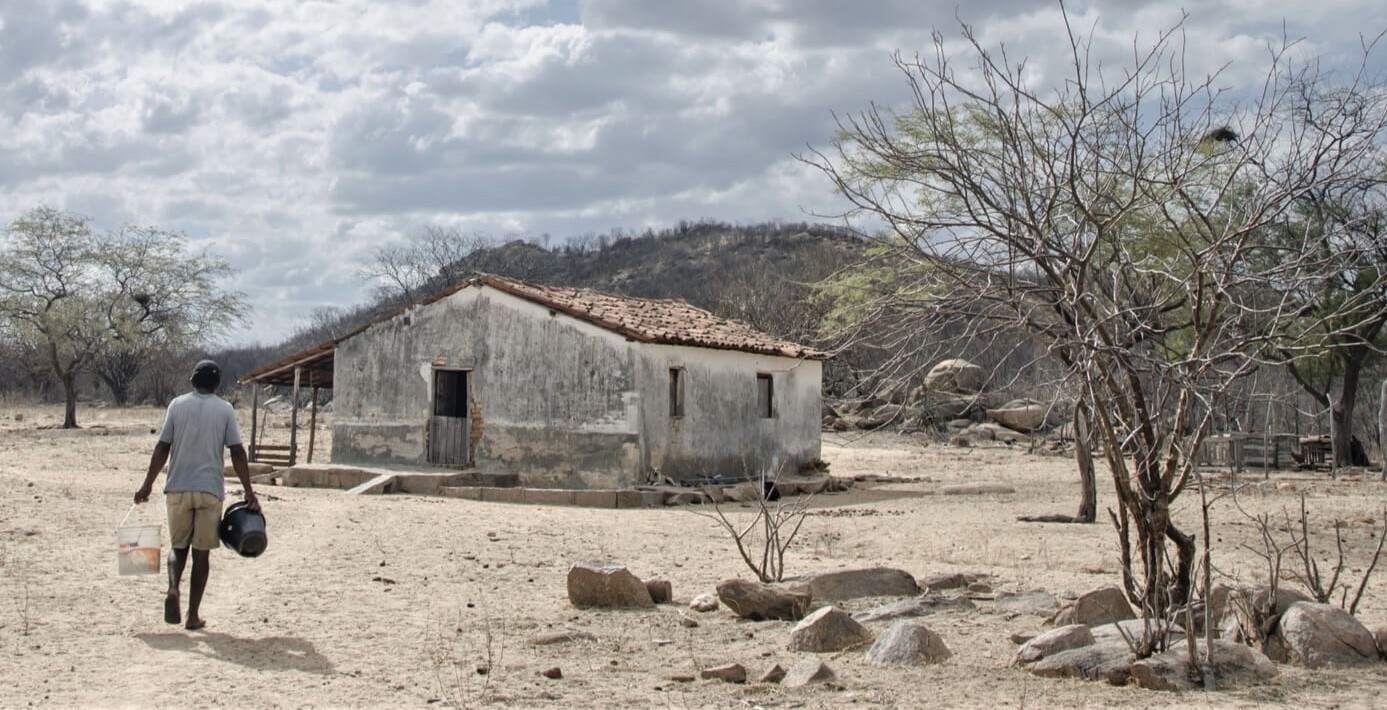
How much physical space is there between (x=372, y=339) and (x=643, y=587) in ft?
49.6

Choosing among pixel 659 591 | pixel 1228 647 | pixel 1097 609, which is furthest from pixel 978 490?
pixel 1228 647

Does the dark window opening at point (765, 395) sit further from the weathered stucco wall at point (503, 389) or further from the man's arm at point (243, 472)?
the man's arm at point (243, 472)

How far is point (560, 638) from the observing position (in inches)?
306

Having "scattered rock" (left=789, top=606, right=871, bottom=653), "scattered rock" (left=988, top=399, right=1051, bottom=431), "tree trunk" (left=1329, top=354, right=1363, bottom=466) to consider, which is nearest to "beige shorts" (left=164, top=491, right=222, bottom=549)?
"scattered rock" (left=789, top=606, right=871, bottom=653)

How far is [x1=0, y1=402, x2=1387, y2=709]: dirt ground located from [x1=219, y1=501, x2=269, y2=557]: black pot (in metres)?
0.56

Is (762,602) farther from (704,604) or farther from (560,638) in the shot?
(560,638)

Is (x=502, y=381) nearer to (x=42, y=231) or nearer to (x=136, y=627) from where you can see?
(x=136, y=627)

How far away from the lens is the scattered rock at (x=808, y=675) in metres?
6.49

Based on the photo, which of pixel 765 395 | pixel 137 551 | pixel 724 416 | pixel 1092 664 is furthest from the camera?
pixel 765 395

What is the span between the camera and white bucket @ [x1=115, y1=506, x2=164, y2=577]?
7.80 m

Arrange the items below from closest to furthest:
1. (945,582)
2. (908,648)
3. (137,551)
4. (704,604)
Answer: (908,648), (137,551), (704,604), (945,582)

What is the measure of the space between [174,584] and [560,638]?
242 cm

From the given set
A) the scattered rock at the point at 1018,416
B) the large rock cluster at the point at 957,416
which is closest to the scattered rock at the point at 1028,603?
the large rock cluster at the point at 957,416

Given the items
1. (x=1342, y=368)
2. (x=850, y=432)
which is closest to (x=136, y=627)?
(x=1342, y=368)
